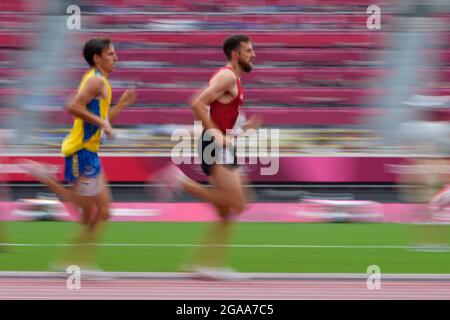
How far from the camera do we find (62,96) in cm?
2017

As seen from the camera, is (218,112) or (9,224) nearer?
(218,112)

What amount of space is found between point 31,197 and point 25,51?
712 cm

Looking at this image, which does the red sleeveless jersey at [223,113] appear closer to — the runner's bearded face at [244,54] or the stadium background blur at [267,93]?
the runner's bearded face at [244,54]

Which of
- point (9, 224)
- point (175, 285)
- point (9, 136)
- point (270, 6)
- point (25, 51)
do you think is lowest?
point (175, 285)

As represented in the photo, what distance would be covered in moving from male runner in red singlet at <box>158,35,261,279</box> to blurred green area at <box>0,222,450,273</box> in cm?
81

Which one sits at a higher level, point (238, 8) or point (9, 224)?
point (238, 8)

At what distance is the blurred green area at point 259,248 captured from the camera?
8.71 meters

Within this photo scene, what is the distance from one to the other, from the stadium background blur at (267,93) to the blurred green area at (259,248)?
9 cm

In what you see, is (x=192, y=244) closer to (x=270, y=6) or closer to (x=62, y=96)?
(x=62, y=96)

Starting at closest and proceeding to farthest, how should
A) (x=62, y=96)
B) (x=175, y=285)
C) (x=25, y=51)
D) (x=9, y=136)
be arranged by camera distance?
1. (x=175, y=285)
2. (x=9, y=136)
3. (x=62, y=96)
4. (x=25, y=51)

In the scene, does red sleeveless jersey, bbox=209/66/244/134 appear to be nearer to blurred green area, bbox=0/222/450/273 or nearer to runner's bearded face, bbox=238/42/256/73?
runner's bearded face, bbox=238/42/256/73

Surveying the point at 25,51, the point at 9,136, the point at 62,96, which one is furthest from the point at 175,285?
the point at 25,51

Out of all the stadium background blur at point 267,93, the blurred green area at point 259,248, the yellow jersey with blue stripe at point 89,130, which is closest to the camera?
the yellow jersey with blue stripe at point 89,130

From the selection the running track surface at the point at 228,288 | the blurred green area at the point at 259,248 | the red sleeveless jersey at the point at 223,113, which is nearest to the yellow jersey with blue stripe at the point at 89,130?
the red sleeveless jersey at the point at 223,113
